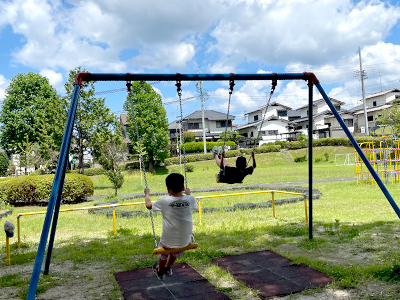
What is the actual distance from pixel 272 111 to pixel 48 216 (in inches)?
2297

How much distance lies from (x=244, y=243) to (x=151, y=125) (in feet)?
88.0

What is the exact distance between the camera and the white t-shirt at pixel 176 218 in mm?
3793

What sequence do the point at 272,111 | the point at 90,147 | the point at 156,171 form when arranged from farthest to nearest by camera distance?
the point at 272,111 < the point at 156,171 < the point at 90,147

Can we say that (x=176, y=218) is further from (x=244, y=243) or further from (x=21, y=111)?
(x=21, y=111)

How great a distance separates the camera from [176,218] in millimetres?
3820

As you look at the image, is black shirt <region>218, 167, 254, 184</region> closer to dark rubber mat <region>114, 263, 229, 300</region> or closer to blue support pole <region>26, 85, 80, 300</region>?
dark rubber mat <region>114, 263, 229, 300</region>

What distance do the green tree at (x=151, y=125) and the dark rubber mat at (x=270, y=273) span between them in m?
25.2

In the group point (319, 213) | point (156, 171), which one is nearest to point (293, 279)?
point (319, 213)

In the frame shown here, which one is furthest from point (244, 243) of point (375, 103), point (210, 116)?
point (375, 103)

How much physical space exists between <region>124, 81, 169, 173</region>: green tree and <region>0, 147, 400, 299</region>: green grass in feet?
65.9

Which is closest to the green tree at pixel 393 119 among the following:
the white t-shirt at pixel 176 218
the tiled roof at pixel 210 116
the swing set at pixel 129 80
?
the tiled roof at pixel 210 116

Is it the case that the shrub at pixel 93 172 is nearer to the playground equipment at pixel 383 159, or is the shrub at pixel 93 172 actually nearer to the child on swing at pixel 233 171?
the playground equipment at pixel 383 159

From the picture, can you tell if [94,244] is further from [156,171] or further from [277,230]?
[156,171]

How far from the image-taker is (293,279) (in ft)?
14.9
